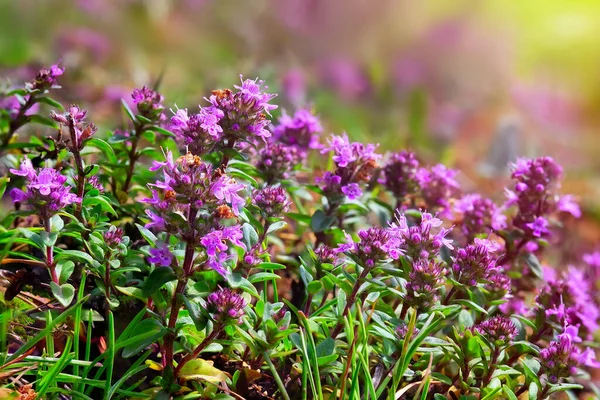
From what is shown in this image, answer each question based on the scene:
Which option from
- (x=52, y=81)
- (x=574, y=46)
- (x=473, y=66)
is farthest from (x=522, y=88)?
(x=52, y=81)

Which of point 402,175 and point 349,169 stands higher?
point 402,175

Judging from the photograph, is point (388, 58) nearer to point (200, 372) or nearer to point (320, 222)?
point (320, 222)

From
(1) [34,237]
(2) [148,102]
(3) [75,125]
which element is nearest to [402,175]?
(2) [148,102]

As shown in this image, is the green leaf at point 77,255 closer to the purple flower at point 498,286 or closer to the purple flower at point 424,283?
the purple flower at point 424,283

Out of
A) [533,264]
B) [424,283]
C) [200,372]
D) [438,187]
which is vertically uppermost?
[438,187]

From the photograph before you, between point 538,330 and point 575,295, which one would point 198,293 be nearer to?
point 538,330

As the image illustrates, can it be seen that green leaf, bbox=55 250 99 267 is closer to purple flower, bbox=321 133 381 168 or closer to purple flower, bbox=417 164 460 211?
purple flower, bbox=321 133 381 168
